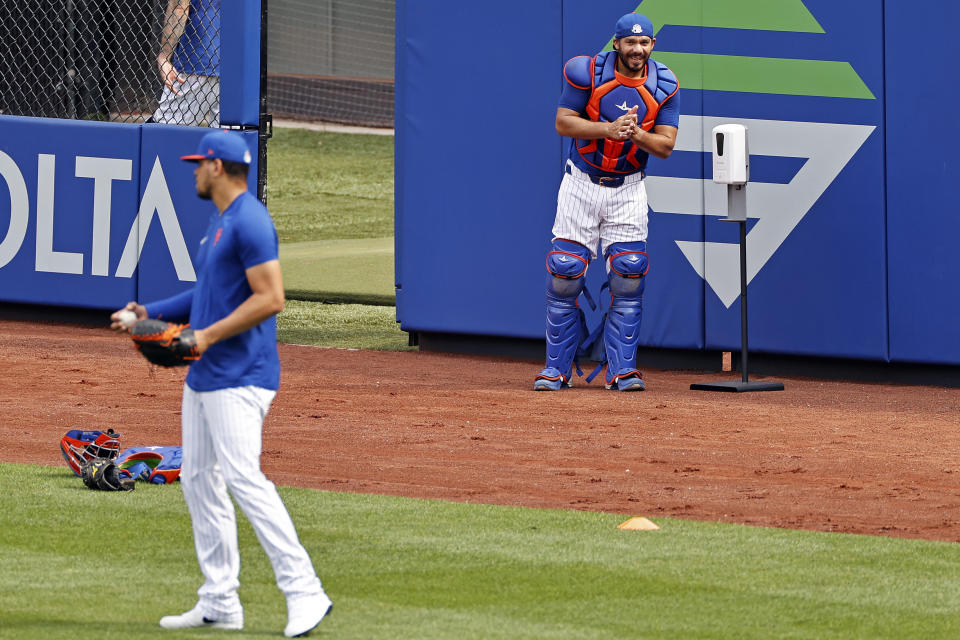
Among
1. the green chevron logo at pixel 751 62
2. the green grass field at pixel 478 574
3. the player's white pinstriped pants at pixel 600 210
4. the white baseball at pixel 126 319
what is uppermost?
the green chevron logo at pixel 751 62

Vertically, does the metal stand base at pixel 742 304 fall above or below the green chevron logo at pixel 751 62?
below

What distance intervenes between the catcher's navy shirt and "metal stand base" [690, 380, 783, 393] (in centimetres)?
Answer: 610

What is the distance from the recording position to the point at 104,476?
805cm

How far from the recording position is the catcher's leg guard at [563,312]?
11.2 meters

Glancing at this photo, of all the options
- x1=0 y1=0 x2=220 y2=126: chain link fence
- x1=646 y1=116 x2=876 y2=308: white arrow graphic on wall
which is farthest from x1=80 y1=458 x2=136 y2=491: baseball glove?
x1=0 y1=0 x2=220 y2=126: chain link fence

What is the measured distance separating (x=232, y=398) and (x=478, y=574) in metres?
1.46

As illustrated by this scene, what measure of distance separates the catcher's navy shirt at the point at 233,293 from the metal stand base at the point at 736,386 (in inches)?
240

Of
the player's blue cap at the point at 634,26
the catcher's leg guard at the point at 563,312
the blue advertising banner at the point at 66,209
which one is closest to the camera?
the player's blue cap at the point at 634,26

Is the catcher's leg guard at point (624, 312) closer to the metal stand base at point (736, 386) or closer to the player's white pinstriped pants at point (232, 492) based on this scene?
the metal stand base at point (736, 386)

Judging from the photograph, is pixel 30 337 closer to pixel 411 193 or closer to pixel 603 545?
pixel 411 193

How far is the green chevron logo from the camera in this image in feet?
38.4

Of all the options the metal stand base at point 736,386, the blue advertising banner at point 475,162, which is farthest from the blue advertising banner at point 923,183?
the blue advertising banner at point 475,162

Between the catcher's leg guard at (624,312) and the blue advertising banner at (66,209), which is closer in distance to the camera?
the catcher's leg guard at (624,312)

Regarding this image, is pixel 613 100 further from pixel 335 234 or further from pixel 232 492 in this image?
pixel 335 234
